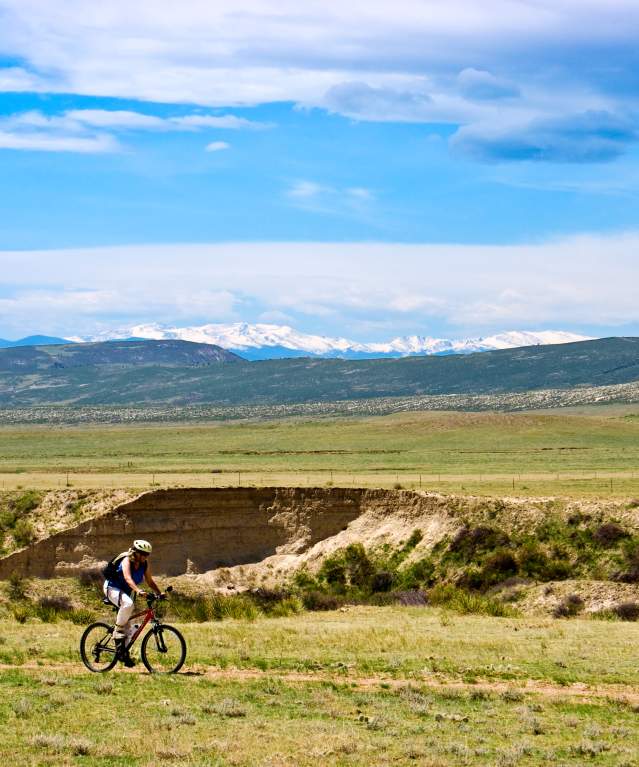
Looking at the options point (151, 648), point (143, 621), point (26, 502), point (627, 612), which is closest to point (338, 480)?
point (26, 502)

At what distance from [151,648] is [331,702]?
396 centimetres

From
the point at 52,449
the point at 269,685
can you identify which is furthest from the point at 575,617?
the point at 52,449

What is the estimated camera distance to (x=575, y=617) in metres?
32.0

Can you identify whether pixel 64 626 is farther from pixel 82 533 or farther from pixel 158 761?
pixel 82 533

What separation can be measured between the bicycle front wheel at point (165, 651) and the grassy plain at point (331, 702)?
1.05 feet

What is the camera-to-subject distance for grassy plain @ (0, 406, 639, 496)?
61281mm

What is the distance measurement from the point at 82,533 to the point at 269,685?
33.9 metres

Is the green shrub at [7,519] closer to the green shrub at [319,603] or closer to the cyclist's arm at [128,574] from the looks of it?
the green shrub at [319,603]

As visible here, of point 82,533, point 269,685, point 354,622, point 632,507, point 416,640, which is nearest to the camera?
point 269,685

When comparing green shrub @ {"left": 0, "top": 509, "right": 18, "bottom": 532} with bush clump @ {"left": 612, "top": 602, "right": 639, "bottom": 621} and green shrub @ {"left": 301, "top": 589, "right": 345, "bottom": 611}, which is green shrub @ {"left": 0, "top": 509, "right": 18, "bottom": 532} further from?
bush clump @ {"left": 612, "top": 602, "right": 639, "bottom": 621}

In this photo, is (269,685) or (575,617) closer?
(269,685)

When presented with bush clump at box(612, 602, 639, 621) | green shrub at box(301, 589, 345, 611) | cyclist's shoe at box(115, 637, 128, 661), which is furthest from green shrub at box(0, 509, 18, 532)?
cyclist's shoe at box(115, 637, 128, 661)

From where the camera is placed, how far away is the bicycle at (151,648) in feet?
51.8

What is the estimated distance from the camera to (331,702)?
1409cm
